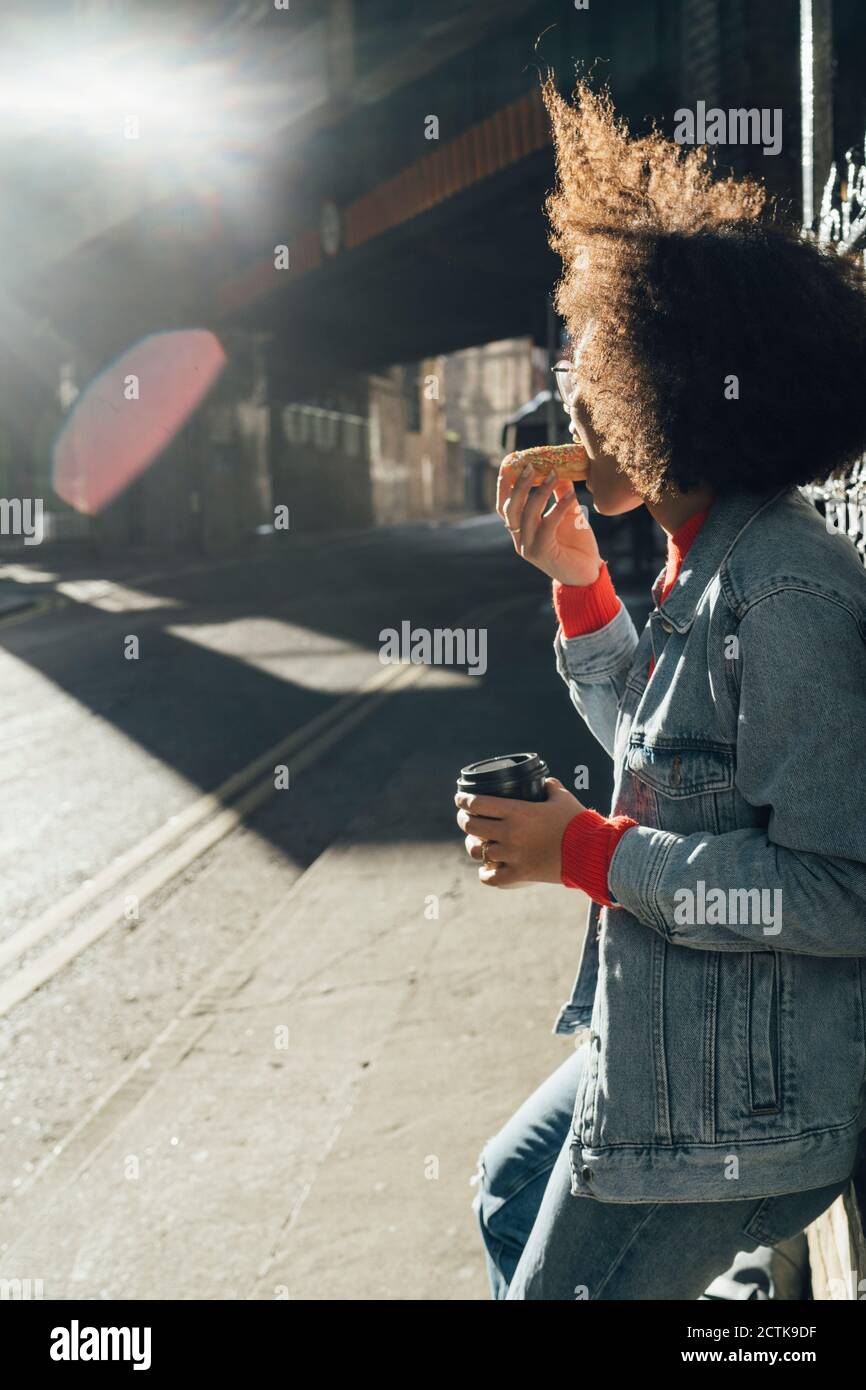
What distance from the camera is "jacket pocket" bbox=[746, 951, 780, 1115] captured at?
4.98 ft

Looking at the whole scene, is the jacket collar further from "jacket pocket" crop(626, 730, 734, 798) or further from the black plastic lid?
the black plastic lid

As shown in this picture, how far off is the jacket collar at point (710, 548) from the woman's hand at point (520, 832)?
0.27 m

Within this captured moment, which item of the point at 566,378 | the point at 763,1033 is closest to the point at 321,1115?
the point at 763,1033

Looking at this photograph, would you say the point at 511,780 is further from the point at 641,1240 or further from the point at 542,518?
the point at 641,1240

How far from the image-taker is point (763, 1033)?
152cm

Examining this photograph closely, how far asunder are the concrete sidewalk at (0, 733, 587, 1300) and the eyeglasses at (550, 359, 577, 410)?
1.90 meters

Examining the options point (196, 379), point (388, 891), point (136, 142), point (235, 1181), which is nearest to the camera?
point (235, 1181)

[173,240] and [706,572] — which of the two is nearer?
[706,572]

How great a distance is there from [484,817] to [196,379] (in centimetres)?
3340

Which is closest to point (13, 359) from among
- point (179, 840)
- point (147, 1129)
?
point (179, 840)

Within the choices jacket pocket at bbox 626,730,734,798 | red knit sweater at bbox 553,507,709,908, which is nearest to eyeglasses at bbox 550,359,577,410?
red knit sweater at bbox 553,507,709,908

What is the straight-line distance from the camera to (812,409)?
1.54 meters
